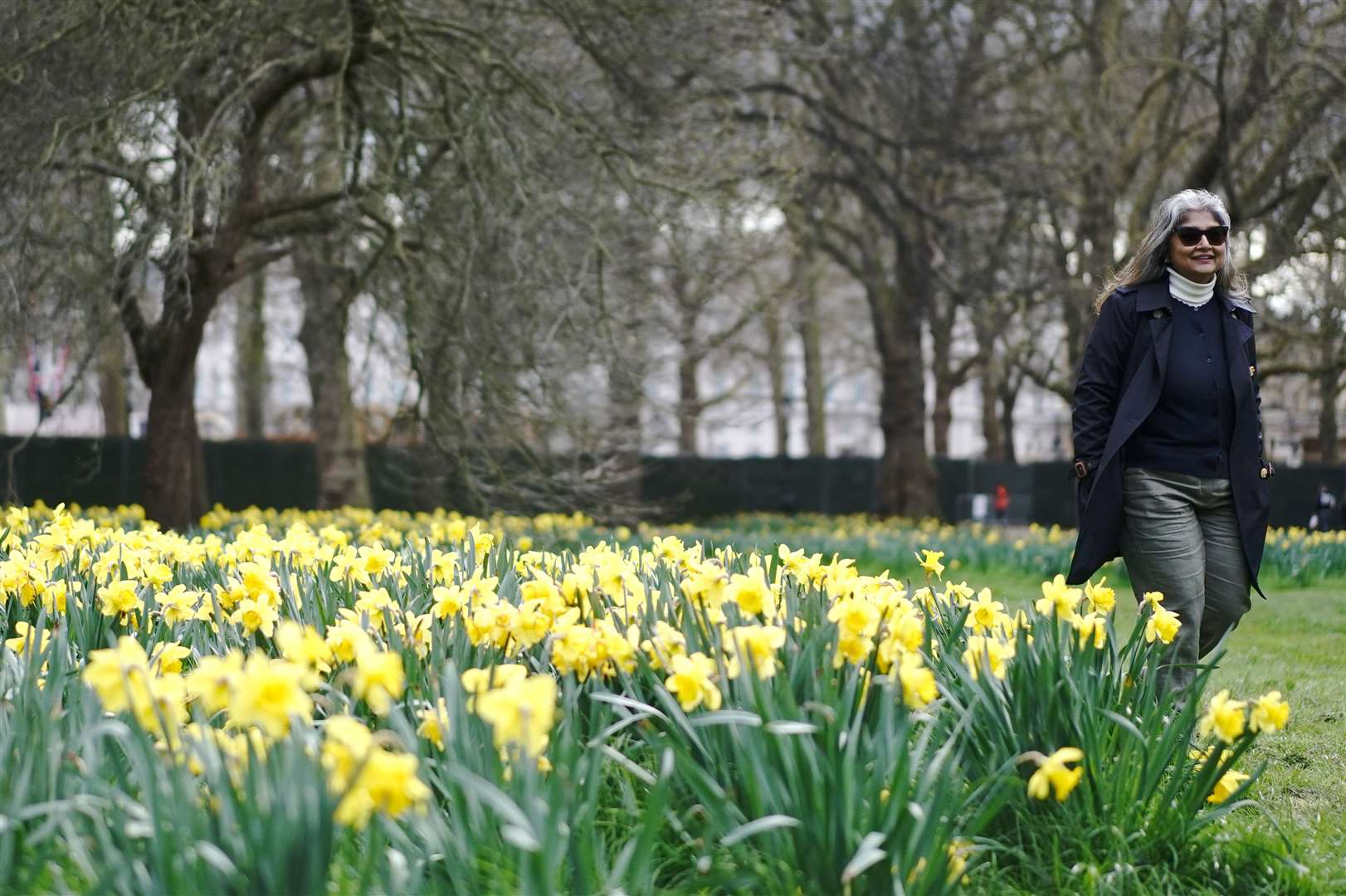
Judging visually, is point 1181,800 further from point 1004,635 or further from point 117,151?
point 117,151

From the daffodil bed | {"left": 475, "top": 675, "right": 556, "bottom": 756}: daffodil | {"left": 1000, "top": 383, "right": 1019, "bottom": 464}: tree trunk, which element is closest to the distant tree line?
the daffodil bed

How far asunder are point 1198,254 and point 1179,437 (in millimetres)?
549

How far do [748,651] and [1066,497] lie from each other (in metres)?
24.0

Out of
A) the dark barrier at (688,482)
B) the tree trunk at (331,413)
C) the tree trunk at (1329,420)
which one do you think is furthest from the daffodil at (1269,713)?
the tree trunk at (1329,420)

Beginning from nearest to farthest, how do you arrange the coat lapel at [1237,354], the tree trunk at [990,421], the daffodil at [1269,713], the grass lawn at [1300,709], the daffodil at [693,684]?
the daffodil at [693,684], the daffodil at [1269,713], the grass lawn at [1300,709], the coat lapel at [1237,354], the tree trunk at [990,421]

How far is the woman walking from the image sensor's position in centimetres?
403

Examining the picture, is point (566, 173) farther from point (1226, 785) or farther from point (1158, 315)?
point (1226, 785)

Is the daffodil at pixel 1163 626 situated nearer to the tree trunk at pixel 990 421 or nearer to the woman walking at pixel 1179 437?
the woman walking at pixel 1179 437

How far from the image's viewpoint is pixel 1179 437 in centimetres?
407

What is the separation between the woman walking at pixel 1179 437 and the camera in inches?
159

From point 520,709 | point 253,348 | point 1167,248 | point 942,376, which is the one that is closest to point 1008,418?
point 942,376

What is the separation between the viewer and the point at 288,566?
4328 millimetres

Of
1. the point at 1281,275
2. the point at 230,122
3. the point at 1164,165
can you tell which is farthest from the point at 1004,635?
the point at 1281,275

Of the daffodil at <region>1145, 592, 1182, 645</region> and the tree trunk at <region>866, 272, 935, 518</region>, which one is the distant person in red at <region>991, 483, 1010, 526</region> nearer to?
the tree trunk at <region>866, 272, 935, 518</region>
